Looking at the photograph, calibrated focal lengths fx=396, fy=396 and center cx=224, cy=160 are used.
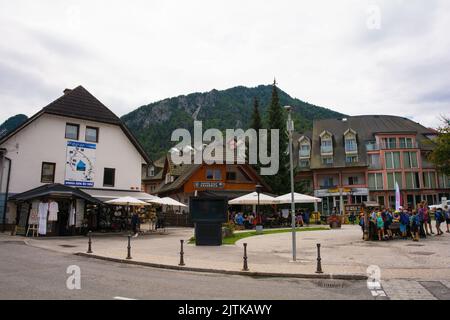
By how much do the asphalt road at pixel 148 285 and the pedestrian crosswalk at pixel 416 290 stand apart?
0.57 metres

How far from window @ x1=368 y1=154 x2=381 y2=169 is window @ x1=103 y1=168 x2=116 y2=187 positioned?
41.3 metres

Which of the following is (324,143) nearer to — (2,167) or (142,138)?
(2,167)

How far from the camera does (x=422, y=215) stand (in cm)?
2148

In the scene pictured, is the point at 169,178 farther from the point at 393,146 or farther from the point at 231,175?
the point at 393,146

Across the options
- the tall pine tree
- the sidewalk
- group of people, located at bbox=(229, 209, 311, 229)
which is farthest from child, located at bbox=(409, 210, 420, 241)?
the tall pine tree

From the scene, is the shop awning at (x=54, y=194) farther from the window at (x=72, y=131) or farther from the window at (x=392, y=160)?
the window at (x=392, y=160)

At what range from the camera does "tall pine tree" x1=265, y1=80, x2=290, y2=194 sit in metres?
49.9

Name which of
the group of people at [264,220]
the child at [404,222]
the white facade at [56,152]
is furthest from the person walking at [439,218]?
the white facade at [56,152]

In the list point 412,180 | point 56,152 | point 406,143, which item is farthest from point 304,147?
point 56,152

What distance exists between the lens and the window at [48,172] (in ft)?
98.5

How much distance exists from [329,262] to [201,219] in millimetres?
7660

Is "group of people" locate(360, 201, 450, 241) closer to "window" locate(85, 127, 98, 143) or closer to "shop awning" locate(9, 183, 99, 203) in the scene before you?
"shop awning" locate(9, 183, 99, 203)
